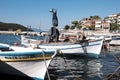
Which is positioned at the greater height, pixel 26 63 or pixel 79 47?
pixel 26 63

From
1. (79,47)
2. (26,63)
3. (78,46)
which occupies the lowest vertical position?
(79,47)

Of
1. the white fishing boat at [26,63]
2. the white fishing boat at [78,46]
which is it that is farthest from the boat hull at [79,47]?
the white fishing boat at [26,63]

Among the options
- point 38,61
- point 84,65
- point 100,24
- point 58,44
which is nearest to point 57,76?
point 38,61

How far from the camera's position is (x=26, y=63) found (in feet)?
54.0

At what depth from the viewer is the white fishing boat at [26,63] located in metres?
16.1

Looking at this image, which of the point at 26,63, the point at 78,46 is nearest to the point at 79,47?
the point at 78,46

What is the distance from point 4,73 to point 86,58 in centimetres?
1523

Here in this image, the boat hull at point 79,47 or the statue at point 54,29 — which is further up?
the statue at point 54,29

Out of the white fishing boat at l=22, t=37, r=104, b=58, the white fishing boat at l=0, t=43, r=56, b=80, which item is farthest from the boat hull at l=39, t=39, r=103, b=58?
the white fishing boat at l=0, t=43, r=56, b=80

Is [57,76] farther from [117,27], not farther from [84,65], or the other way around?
[117,27]

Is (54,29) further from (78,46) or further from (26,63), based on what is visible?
(26,63)

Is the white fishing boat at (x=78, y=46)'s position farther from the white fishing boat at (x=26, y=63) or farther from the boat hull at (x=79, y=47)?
the white fishing boat at (x=26, y=63)

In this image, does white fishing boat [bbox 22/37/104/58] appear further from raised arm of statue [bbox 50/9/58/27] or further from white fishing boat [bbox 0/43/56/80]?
white fishing boat [bbox 0/43/56/80]

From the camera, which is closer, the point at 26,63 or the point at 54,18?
the point at 26,63
